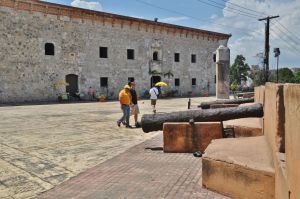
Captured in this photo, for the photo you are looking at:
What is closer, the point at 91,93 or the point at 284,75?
the point at 91,93

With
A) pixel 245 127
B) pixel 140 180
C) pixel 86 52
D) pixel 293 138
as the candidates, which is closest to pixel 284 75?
pixel 86 52

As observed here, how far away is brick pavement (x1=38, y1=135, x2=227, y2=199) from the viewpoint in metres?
3.85

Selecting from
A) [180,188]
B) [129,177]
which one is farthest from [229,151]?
[129,177]

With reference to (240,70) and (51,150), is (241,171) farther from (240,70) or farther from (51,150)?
(240,70)

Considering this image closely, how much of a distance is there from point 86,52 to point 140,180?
70.6 feet

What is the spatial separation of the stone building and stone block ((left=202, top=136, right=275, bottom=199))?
19486mm

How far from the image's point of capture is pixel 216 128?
228 inches

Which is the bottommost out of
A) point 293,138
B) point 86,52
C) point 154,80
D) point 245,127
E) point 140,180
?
point 140,180

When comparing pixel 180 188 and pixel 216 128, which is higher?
pixel 216 128

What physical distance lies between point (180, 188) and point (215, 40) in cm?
3305

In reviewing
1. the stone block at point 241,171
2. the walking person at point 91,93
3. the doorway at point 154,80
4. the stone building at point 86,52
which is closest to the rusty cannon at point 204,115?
the stone block at point 241,171

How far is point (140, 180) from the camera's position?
14.4ft

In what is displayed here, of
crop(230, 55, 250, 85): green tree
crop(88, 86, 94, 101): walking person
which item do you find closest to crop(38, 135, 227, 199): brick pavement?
crop(88, 86, 94, 101): walking person

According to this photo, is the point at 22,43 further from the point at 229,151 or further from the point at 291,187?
the point at 291,187
